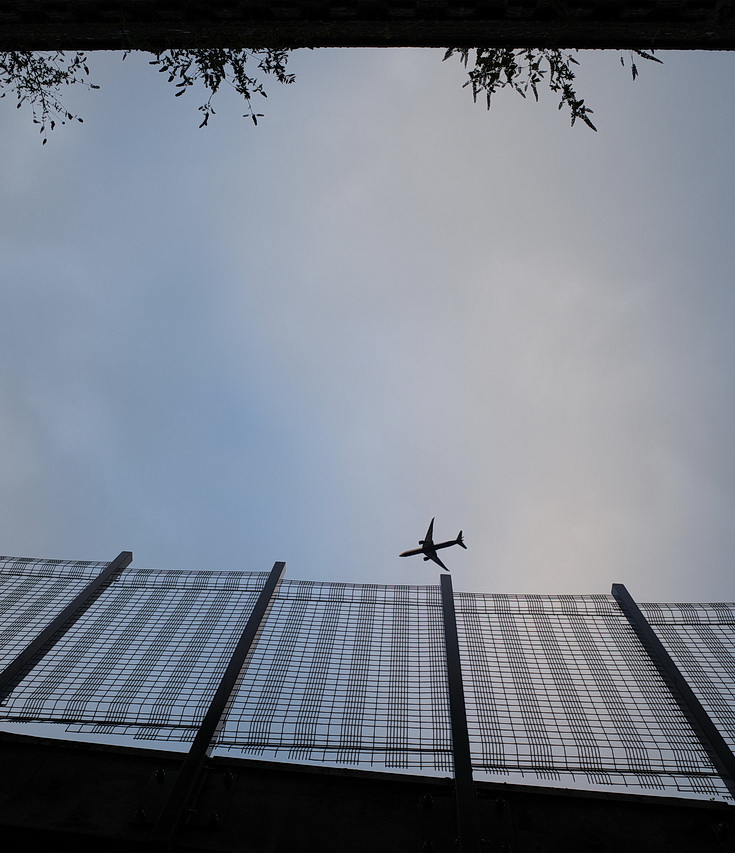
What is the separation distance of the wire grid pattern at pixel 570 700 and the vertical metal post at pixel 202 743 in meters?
4.25

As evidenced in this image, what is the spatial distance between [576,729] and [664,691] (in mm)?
2036

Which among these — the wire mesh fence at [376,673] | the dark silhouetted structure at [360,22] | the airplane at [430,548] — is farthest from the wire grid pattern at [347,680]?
the airplane at [430,548]

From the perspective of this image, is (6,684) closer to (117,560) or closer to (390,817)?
(117,560)

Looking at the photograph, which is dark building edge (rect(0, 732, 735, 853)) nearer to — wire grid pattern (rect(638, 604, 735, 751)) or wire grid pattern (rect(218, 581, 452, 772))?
wire grid pattern (rect(218, 581, 452, 772))

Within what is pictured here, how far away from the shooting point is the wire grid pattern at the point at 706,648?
9367mm

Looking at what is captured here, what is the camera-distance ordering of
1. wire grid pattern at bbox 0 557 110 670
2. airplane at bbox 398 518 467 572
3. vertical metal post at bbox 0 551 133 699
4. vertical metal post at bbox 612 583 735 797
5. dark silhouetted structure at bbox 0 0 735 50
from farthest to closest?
airplane at bbox 398 518 467 572 < dark silhouetted structure at bbox 0 0 735 50 < wire grid pattern at bbox 0 557 110 670 < vertical metal post at bbox 0 551 133 699 < vertical metal post at bbox 612 583 735 797

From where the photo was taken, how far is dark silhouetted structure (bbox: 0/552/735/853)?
7398 mm

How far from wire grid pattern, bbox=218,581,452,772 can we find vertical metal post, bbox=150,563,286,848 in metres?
0.27

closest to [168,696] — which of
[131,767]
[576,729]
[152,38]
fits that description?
[131,767]

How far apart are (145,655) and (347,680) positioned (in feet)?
13.5

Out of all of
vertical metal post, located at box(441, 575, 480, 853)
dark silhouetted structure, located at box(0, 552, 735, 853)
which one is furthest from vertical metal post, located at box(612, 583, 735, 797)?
vertical metal post, located at box(441, 575, 480, 853)

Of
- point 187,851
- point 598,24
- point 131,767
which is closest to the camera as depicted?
point 187,851

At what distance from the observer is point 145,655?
10.5 m

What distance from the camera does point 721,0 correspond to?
991 cm
